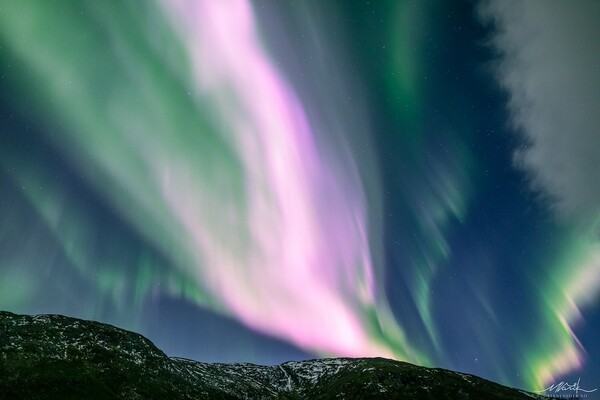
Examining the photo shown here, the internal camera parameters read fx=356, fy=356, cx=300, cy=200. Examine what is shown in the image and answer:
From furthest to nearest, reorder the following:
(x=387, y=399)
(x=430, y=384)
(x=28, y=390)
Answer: (x=430, y=384), (x=387, y=399), (x=28, y=390)

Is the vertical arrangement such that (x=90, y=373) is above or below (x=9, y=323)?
below

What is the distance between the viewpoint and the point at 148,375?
87312 mm

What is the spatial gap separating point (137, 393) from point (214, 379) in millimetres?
42535

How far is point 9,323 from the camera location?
282 feet

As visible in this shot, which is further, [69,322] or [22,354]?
[69,322]

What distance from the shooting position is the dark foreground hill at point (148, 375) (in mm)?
66750

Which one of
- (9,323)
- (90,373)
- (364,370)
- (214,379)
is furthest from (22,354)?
(364,370)

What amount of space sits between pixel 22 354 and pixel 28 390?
13991 mm

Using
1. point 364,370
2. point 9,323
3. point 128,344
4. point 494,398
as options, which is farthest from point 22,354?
point 494,398

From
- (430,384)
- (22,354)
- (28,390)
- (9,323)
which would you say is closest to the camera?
(28,390)

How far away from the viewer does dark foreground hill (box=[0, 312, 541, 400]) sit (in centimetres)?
6675

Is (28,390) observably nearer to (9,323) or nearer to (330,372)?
(9,323)

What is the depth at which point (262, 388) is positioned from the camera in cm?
12450

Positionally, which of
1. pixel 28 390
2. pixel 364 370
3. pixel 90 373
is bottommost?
pixel 28 390
